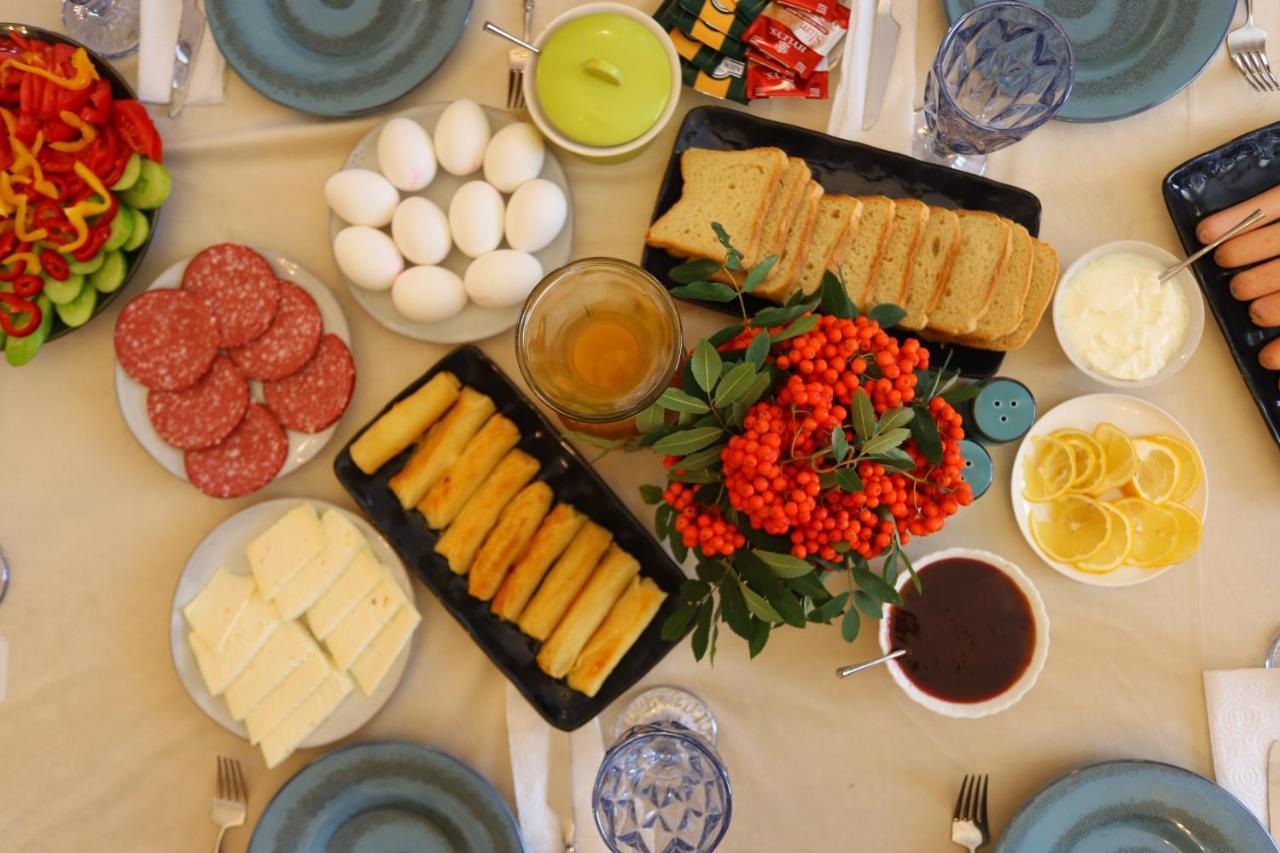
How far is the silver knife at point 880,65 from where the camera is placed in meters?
1.10

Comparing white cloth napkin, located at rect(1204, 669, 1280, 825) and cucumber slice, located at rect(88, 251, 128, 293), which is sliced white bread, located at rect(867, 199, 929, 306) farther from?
cucumber slice, located at rect(88, 251, 128, 293)

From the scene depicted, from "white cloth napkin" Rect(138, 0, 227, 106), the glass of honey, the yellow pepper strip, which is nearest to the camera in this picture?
the glass of honey

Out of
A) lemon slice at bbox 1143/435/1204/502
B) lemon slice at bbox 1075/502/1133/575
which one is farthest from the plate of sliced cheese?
lemon slice at bbox 1143/435/1204/502

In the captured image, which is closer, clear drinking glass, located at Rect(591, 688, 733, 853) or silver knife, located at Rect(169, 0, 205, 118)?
clear drinking glass, located at Rect(591, 688, 733, 853)

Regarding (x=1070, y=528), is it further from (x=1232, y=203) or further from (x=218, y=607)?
(x=218, y=607)

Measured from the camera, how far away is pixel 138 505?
112 centimetres

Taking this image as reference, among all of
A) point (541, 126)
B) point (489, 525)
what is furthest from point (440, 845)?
point (541, 126)

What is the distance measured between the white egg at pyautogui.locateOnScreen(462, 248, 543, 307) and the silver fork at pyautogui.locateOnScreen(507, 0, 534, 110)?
0.22m

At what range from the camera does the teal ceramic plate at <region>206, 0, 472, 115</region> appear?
3.54 feet

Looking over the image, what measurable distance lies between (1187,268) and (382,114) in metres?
1.07

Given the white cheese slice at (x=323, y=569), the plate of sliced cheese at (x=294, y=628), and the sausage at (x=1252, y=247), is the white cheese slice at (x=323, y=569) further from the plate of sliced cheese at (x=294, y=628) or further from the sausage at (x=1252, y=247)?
the sausage at (x=1252, y=247)

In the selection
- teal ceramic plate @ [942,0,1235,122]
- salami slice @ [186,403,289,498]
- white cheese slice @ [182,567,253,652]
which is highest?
teal ceramic plate @ [942,0,1235,122]

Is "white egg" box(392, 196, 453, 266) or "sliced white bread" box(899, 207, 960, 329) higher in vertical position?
"sliced white bread" box(899, 207, 960, 329)

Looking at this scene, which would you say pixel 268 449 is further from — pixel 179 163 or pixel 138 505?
pixel 179 163
